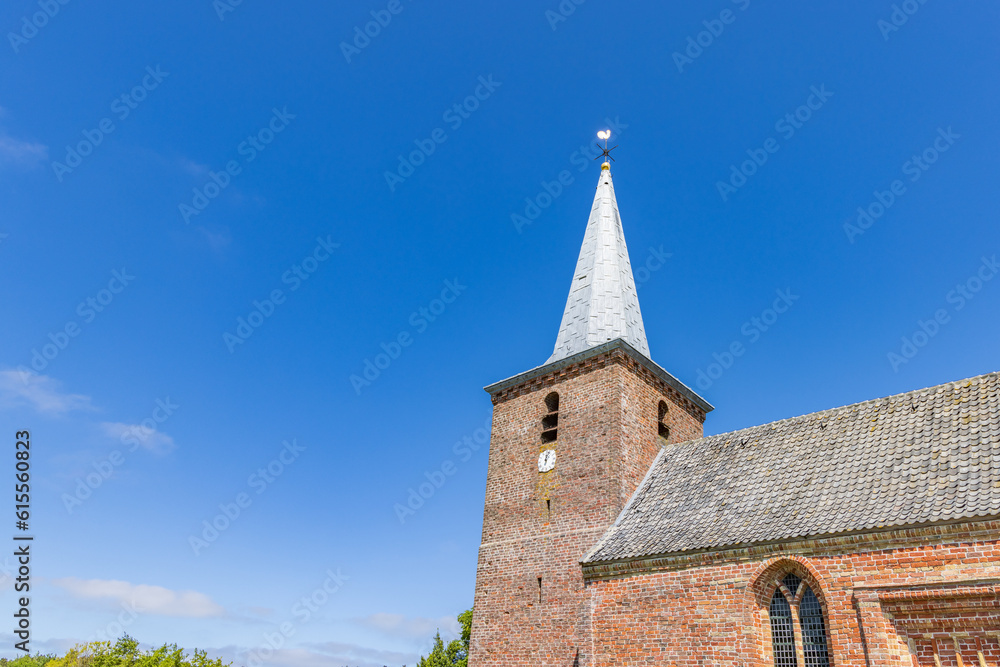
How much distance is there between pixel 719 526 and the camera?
14.6m

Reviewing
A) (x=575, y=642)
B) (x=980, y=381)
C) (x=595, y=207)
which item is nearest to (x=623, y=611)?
(x=575, y=642)

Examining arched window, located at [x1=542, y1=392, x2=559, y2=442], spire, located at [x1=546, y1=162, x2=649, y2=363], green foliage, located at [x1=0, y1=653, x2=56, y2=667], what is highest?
spire, located at [x1=546, y1=162, x2=649, y2=363]

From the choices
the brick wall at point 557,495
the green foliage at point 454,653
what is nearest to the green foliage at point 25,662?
the green foliage at point 454,653

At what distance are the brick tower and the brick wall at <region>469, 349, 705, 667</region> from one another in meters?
0.03

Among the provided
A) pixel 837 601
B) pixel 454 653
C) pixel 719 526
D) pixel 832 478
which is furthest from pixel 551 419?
pixel 454 653

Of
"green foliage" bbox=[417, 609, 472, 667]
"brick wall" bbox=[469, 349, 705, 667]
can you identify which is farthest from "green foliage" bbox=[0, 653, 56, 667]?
"brick wall" bbox=[469, 349, 705, 667]

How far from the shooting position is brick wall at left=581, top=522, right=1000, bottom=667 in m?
11.0

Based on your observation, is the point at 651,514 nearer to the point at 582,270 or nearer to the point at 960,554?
the point at 960,554

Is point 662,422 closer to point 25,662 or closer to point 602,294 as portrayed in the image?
point 602,294

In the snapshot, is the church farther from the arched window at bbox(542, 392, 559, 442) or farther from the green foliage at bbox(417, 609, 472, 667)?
the green foliage at bbox(417, 609, 472, 667)

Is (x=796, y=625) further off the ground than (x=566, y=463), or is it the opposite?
(x=566, y=463)

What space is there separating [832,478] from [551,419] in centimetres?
860

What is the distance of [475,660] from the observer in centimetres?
1789

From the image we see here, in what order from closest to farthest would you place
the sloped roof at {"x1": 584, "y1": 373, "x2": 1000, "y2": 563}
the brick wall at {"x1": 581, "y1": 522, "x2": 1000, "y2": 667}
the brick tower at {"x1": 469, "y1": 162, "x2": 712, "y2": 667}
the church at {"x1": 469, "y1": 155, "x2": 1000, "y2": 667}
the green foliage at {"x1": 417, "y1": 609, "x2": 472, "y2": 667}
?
the brick wall at {"x1": 581, "y1": 522, "x2": 1000, "y2": 667} < the church at {"x1": 469, "y1": 155, "x2": 1000, "y2": 667} < the sloped roof at {"x1": 584, "y1": 373, "x2": 1000, "y2": 563} < the brick tower at {"x1": 469, "y1": 162, "x2": 712, "y2": 667} < the green foliage at {"x1": 417, "y1": 609, "x2": 472, "y2": 667}
